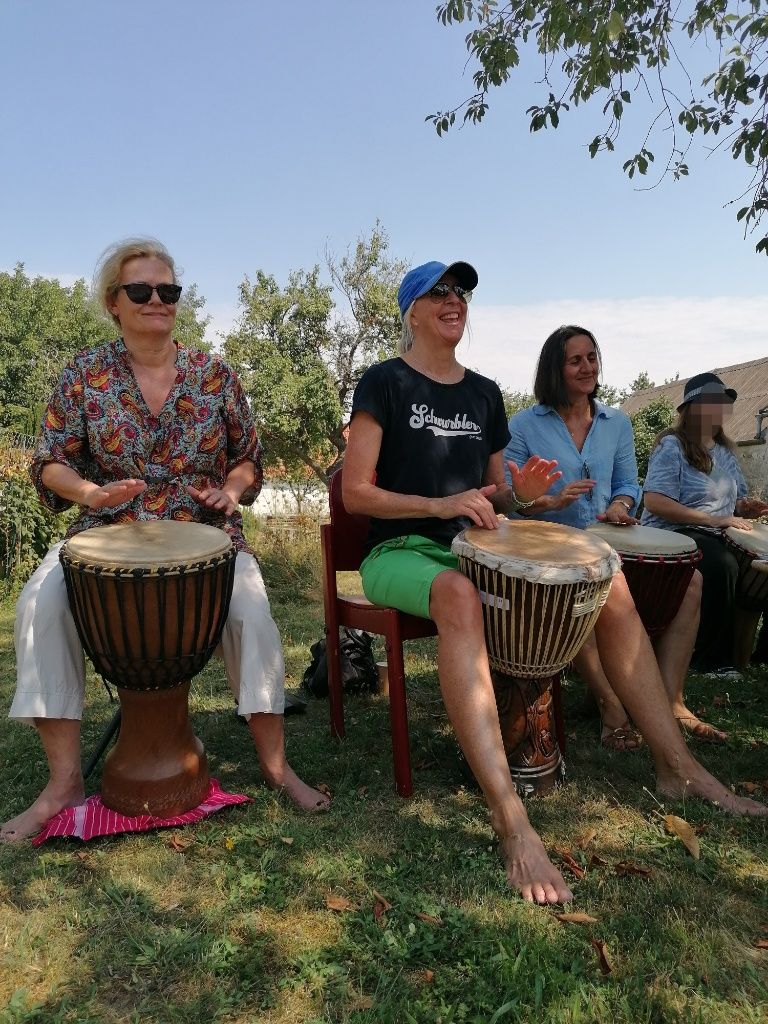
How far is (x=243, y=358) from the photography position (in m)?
28.5

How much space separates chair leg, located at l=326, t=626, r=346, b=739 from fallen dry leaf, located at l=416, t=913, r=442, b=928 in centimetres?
148

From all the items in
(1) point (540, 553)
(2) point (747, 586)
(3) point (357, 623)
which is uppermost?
(1) point (540, 553)

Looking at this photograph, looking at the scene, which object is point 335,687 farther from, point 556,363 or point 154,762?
point 556,363

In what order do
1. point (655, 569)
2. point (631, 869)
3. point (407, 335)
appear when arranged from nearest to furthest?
1. point (631, 869)
2. point (407, 335)
3. point (655, 569)

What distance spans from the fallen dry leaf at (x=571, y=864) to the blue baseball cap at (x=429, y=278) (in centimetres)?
205

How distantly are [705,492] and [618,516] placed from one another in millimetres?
1135

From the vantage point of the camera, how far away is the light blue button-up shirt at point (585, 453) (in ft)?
12.6

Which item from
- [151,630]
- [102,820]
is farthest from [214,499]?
[102,820]

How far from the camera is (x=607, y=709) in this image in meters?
3.42

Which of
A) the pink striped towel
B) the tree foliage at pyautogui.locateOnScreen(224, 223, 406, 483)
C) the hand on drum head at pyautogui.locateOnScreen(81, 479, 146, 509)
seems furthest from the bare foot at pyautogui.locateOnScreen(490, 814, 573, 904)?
the tree foliage at pyautogui.locateOnScreen(224, 223, 406, 483)

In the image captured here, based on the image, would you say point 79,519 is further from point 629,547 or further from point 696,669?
point 696,669

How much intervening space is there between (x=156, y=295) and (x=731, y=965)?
283cm

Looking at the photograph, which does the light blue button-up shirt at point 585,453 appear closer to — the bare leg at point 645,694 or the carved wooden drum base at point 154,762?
the bare leg at point 645,694

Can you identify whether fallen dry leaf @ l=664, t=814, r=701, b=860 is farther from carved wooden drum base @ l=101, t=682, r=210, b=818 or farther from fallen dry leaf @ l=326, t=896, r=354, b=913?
carved wooden drum base @ l=101, t=682, r=210, b=818
